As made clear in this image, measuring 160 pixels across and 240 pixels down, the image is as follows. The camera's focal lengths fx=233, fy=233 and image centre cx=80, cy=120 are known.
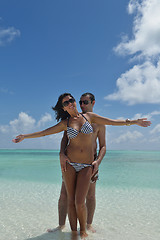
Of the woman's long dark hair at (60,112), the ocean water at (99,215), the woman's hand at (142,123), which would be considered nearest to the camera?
the woman's hand at (142,123)

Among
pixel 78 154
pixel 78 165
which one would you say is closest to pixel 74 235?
pixel 78 165

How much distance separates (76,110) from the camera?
372 centimetres

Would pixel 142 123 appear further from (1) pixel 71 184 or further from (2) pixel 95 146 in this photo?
(1) pixel 71 184

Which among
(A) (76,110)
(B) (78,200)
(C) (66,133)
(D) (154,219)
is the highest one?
(A) (76,110)

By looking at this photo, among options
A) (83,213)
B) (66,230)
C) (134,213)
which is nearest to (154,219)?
(134,213)

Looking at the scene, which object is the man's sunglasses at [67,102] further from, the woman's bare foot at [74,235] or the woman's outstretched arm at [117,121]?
the woman's bare foot at [74,235]

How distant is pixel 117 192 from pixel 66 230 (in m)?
4.18

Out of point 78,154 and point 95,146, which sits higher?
point 95,146

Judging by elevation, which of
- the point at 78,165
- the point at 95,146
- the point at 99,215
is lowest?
the point at 99,215

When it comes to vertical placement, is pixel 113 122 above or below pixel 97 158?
above

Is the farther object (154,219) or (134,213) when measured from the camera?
(134,213)

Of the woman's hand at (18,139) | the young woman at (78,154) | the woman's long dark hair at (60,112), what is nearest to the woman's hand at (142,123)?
the young woman at (78,154)

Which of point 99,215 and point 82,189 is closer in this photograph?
point 82,189

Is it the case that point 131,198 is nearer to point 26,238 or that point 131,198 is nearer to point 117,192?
point 117,192
